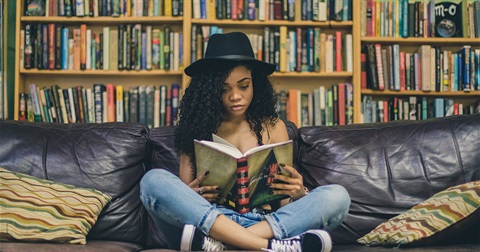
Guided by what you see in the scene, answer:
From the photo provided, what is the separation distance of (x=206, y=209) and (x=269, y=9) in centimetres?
223

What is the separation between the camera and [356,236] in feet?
6.66

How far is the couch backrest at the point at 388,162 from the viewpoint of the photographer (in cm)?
206

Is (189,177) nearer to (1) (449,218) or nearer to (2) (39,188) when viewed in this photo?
(2) (39,188)

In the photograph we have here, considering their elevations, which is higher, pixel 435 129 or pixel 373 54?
pixel 373 54

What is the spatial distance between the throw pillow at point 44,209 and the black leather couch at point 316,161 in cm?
8

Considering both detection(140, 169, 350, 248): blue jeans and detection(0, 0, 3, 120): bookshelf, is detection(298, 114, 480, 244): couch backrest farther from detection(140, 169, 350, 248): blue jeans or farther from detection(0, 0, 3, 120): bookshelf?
detection(0, 0, 3, 120): bookshelf

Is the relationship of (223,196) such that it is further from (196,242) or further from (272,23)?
(272,23)

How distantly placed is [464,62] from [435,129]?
1.75 m

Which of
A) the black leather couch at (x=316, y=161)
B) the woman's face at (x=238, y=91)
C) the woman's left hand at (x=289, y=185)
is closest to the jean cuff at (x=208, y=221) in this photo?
the woman's left hand at (x=289, y=185)

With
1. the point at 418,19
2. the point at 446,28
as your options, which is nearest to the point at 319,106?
the point at 418,19

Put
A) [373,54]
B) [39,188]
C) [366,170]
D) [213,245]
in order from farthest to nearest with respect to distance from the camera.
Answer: [373,54] → [366,170] → [39,188] → [213,245]

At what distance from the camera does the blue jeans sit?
1.72m

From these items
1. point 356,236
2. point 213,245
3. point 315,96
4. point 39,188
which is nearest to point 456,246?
point 356,236

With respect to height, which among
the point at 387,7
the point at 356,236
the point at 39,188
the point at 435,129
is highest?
the point at 387,7
